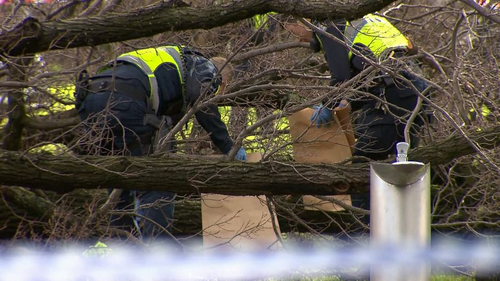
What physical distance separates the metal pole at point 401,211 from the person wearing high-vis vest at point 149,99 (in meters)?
2.69

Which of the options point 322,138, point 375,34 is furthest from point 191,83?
point 375,34

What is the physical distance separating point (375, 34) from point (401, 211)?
304cm

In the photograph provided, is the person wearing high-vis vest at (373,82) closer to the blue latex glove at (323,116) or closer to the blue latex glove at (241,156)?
the blue latex glove at (323,116)

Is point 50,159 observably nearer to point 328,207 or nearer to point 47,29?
point 47,29

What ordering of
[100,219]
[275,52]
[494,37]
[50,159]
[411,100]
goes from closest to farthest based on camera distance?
[50,159] < [100,219] < [411,100] < [275,52] < [494,37]

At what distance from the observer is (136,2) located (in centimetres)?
694

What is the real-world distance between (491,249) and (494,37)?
1927 millimetres

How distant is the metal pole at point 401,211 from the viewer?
7.39ft

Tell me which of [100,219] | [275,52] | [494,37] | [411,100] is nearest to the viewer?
[100,219]

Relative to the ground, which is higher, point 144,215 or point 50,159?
point 50,159

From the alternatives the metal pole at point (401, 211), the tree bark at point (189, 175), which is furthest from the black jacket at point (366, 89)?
the metal pole at point (401, 211)

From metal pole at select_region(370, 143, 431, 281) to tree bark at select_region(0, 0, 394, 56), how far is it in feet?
7.00

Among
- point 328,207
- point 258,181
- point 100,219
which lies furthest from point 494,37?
point 100,219

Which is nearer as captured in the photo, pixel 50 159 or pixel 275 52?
pixel 50 159
